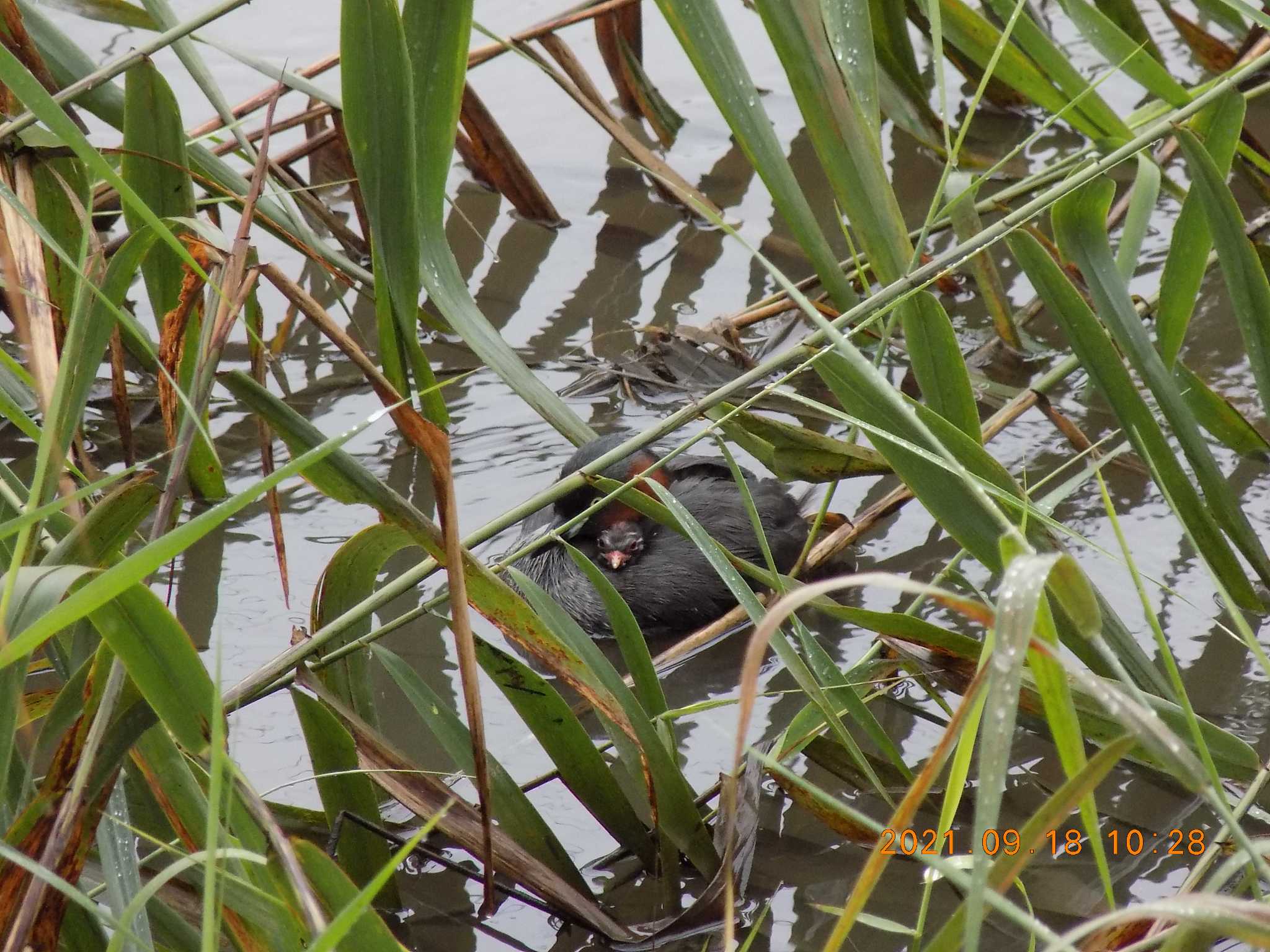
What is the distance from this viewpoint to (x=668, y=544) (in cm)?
360

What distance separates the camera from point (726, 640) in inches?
130

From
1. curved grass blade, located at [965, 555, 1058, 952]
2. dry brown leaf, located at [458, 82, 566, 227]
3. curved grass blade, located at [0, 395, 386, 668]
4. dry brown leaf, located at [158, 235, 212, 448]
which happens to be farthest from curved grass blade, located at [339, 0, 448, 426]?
dry brown leaf, located at [458, 82, 566, 227]

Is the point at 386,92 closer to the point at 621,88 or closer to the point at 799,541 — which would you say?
the point at 799,541

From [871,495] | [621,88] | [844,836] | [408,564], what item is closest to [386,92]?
[844,836]

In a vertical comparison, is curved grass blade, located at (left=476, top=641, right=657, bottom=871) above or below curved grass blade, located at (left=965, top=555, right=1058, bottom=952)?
below

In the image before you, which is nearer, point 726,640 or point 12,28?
point 12,28

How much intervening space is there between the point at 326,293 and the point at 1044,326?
245 cm

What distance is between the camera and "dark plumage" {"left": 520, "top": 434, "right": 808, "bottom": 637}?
3.40 metres

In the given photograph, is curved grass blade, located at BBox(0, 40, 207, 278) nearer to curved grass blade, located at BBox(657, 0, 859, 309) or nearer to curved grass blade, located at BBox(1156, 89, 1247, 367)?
curved grass blade, located at BBox(657, 0, 859, 309)

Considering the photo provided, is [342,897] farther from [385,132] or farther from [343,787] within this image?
[385,132]

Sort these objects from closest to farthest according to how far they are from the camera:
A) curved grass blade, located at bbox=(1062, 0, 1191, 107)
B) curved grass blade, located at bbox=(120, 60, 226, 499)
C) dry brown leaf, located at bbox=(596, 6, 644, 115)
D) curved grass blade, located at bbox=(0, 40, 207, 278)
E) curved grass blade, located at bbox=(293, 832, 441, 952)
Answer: curved grass blade, located at bbox=(293, 832, 441, 952)
curved grass blade, located at bbox=(0, 40, 207, 278)
curved grass blade, located at bbox=(120, 60, 226, 499)
curved grass blade, located at bbox=(1062, 0, 1191, 107)
dry brown leaf, located at bbox=(596, 6, 644, 115)

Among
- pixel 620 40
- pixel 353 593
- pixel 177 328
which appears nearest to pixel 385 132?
pixel 177 328

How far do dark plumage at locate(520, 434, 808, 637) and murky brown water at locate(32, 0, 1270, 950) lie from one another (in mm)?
173
